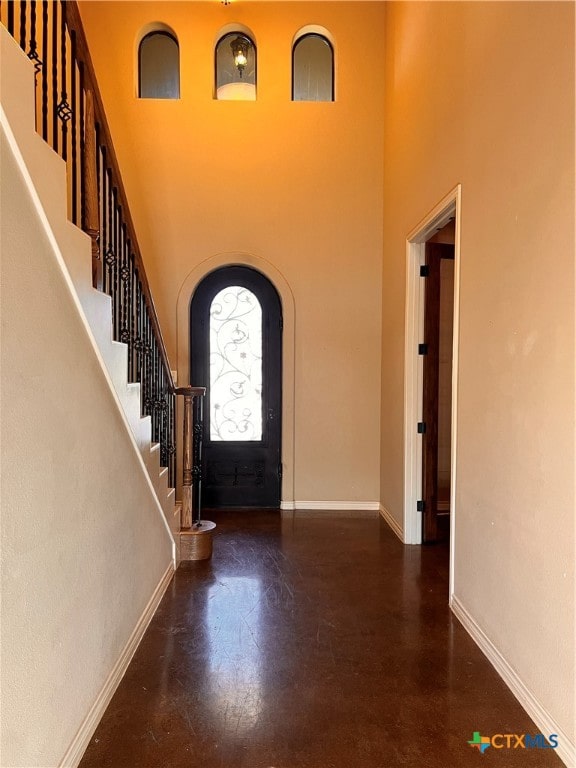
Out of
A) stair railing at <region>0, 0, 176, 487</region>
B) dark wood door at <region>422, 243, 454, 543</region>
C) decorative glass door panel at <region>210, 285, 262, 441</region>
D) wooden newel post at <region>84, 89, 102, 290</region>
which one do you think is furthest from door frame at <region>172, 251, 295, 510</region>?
wooden newel post at <region>84, 89, 102, 290</region>

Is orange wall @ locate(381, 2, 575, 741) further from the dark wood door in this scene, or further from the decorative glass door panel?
the decorative glass door panel

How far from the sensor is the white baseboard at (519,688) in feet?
6.09

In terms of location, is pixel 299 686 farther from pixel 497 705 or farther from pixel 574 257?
pixel 574 257

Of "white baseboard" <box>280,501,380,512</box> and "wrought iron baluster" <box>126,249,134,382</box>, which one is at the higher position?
"wrought iron baluster" <box>126,249,134,382</box>

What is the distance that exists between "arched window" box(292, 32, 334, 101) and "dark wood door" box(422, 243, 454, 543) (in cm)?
222

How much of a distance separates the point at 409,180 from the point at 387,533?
9.89 ft

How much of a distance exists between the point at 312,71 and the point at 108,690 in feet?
17.9

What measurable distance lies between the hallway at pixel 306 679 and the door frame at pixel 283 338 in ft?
5.05

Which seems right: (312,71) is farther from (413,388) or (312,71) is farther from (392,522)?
(392,522)

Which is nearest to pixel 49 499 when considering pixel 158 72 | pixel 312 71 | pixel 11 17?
pixel 11 17

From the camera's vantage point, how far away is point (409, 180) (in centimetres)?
413

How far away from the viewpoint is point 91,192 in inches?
91.7

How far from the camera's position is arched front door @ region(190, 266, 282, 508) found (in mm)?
5137

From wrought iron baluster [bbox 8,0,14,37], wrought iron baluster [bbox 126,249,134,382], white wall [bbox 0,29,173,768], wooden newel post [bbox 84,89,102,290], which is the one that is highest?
wrought iron baluster [bbox 8,0,14,37]
